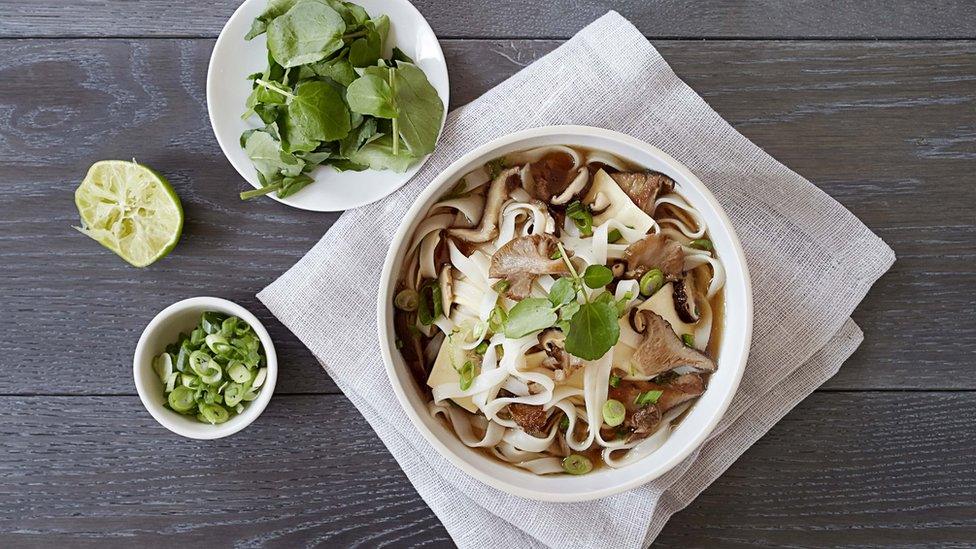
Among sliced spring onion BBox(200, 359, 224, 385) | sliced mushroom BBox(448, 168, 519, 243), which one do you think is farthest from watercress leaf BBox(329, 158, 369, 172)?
sliced spring onion BBox(200, 359, 224, 385)

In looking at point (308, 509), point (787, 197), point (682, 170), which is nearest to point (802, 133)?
point (787, 197)

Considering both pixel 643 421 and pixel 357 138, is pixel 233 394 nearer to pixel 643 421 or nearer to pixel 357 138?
pixel 357 138

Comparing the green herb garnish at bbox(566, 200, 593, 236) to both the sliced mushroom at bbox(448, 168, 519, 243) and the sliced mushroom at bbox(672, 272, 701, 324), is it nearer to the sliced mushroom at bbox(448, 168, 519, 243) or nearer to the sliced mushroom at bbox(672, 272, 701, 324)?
the sliced mushroom at bbox(448, 168, 519, 243)

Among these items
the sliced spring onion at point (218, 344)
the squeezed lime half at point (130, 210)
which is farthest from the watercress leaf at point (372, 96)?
the sliced spring onion at point (218, 344)

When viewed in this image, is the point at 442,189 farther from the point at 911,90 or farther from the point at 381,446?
the point at 911,90

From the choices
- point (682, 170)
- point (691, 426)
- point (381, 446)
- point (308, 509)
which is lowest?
point (308, 509)
